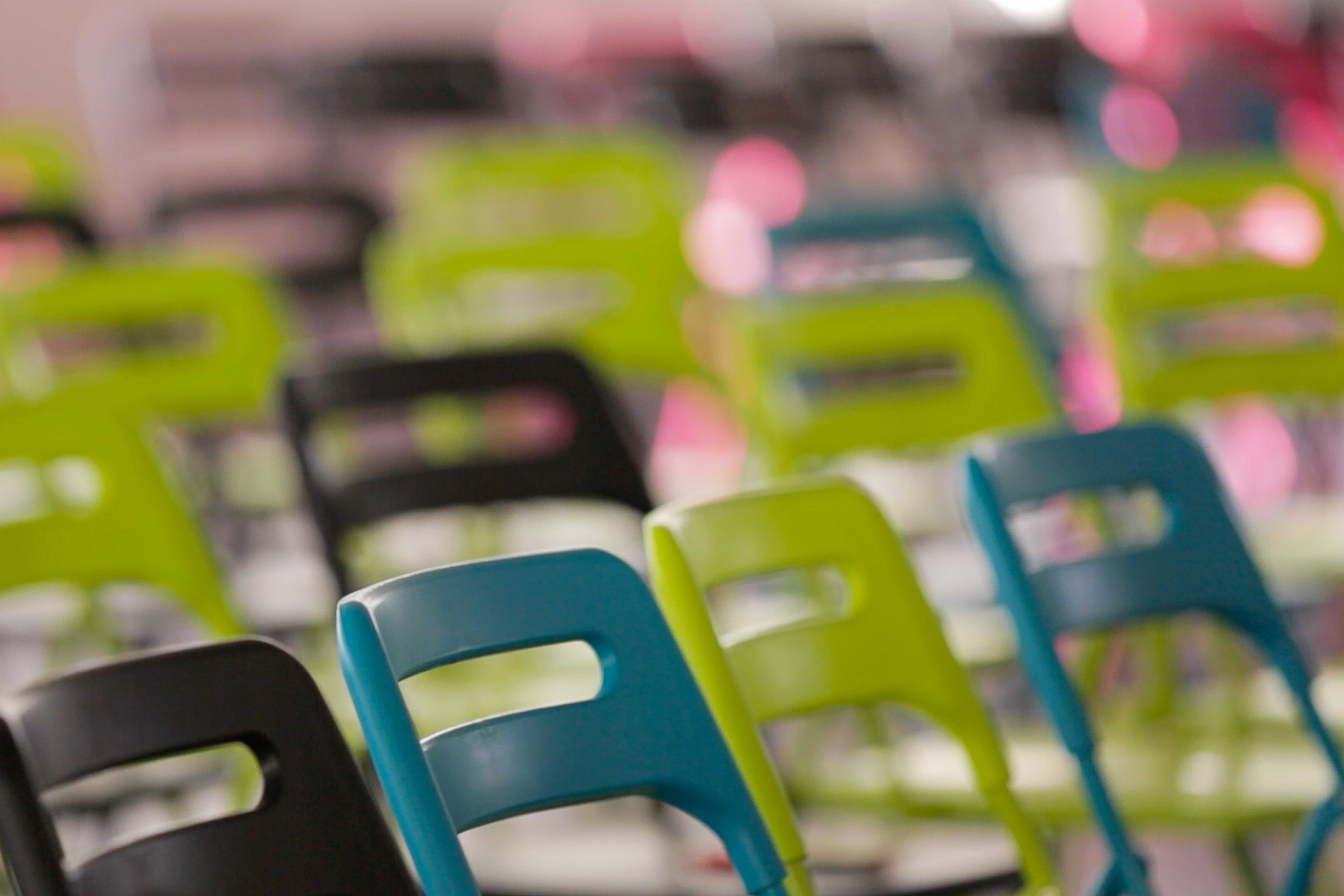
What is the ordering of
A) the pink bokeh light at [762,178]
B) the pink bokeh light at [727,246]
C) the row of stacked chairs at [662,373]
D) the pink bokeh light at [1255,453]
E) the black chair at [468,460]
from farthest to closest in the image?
the pink bokeh light at [762,178], the pink bokeh light at [727,246], the pink bokeh light at [1255,453], the black chair at [468,460], the row of stacked chairs at [662,373]

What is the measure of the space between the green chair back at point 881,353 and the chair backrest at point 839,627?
1030 millimetres

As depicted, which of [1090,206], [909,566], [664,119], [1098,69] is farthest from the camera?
[1098,69]

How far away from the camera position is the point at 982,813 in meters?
2.58

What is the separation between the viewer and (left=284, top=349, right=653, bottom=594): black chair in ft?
9.14

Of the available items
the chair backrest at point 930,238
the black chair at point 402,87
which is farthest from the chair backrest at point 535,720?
the black chair at point 402,87

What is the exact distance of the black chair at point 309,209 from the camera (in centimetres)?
486

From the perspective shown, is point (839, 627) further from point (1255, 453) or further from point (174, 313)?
point (1255, 453)

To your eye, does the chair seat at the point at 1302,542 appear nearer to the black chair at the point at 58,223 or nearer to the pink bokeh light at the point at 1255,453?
the pink bokeh light at the point at 1255,453

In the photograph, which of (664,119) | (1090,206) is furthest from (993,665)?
(664,119)

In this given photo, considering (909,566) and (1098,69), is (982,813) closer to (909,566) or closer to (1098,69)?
(909,566)

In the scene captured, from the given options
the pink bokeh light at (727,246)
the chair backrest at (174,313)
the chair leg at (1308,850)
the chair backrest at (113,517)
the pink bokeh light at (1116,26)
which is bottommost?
the chair leg at (1308,850)

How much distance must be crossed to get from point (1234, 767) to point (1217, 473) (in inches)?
17.1

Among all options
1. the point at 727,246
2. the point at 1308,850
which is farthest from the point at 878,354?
the point at 727,246

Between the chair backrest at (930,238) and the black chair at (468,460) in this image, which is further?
the chair backrest at (930,238)
